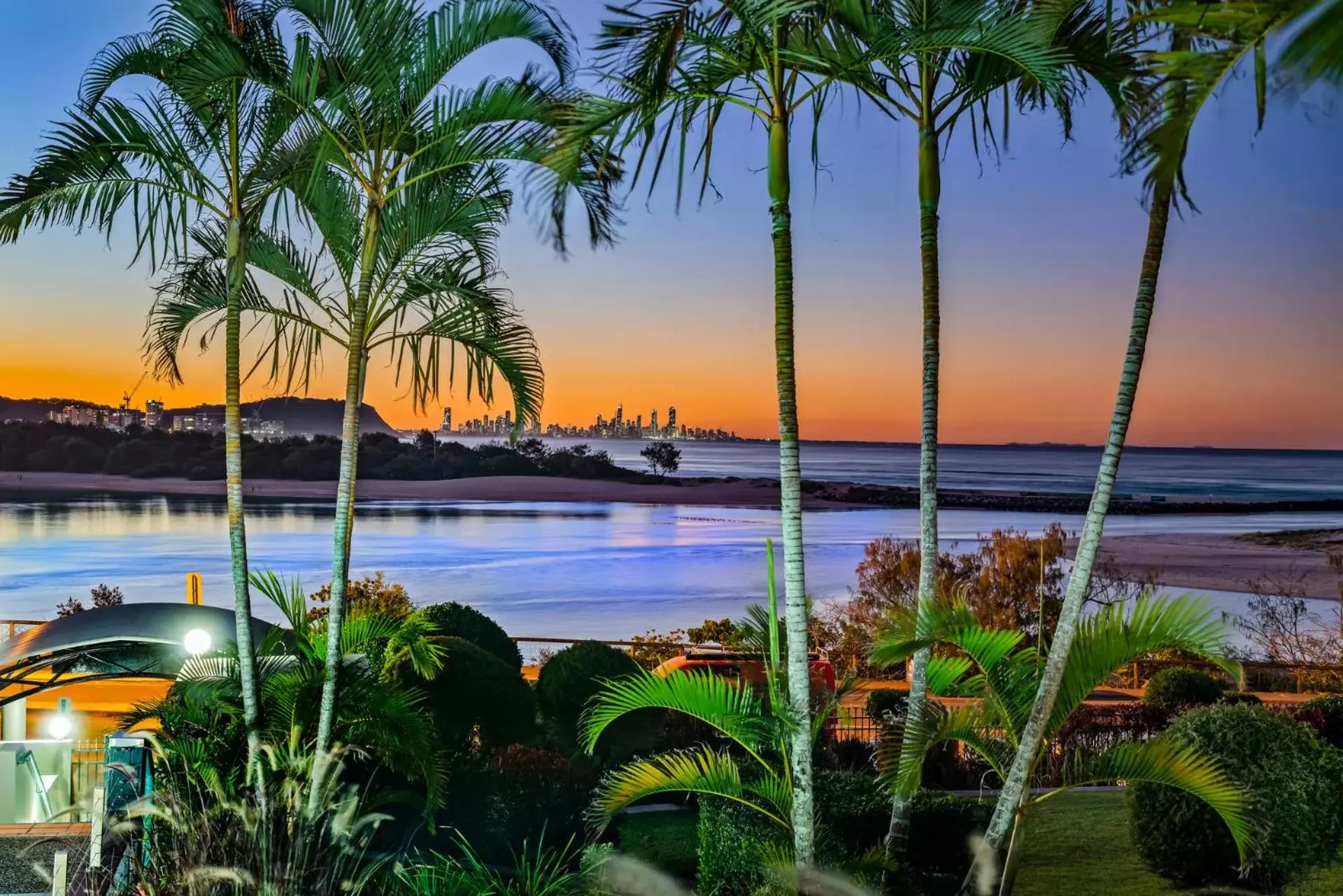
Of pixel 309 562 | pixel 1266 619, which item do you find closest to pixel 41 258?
pixel 1266 619

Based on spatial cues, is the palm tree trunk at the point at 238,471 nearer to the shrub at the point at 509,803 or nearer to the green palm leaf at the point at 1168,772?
the shrub at the point at 509,803

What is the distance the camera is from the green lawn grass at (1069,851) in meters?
8.37

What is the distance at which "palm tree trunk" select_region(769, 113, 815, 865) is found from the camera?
636 cm

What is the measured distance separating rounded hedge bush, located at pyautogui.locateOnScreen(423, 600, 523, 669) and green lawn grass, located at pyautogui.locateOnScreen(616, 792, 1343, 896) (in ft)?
Answer: 7.22

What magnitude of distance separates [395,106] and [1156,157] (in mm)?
5254

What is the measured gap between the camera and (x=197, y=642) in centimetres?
902

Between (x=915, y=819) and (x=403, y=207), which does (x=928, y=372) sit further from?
(x=403, y=207)

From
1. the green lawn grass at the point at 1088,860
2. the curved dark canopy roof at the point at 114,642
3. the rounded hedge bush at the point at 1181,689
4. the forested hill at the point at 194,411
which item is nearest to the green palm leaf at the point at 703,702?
the green lawn grass at the point at 1088,860

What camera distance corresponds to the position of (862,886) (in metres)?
6.46

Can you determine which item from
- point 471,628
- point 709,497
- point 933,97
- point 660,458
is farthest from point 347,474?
point 660,458

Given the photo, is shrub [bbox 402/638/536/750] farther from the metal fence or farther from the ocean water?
the ocean water

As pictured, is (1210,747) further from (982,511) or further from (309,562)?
(982,511)

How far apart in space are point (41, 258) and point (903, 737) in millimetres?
28082

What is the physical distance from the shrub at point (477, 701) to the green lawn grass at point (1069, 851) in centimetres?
129
